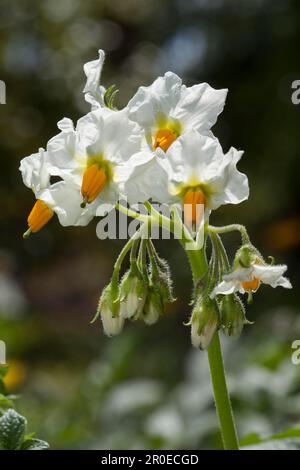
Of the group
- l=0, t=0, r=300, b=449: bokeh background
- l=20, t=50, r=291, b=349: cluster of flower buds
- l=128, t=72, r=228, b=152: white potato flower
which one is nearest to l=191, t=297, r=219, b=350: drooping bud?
l=20, t=50, r=291, b=349: cluster of flower buds

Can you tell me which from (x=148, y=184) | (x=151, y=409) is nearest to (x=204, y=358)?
(x=151, y=409)

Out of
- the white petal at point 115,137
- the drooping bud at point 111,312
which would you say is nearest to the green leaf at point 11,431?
the drooping bud at point 111,312

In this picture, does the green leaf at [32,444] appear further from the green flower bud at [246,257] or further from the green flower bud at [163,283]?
the green flower bud at [246,257]

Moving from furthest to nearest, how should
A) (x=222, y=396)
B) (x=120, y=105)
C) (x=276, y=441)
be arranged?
(x=120, y=105) → (x=276, y=441) → (x=222, y=396)

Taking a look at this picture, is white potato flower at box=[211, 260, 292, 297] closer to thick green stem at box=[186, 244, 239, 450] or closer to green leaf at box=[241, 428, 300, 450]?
thick green stem at box=[186, 244, 239, 450]

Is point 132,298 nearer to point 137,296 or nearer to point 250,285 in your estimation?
point 137,296

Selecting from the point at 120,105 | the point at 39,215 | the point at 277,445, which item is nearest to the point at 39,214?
the point at 39,215

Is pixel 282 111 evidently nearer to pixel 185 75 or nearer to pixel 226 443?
pixel 185 75
